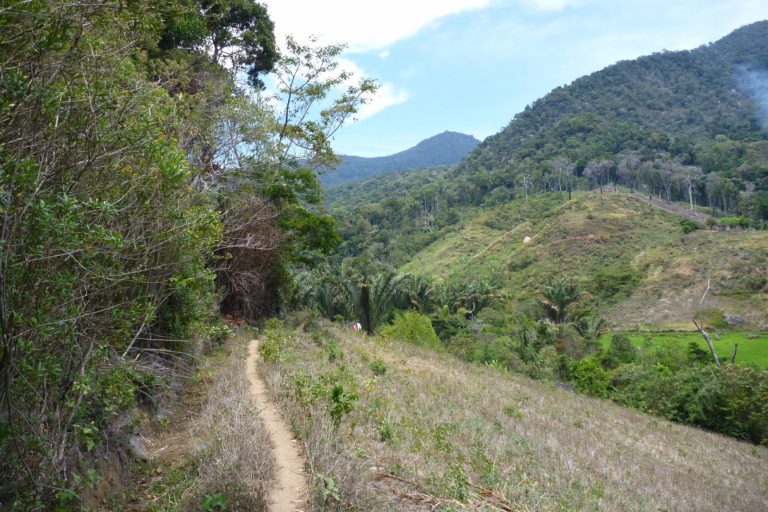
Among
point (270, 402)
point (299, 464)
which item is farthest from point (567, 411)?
point (299, 464)

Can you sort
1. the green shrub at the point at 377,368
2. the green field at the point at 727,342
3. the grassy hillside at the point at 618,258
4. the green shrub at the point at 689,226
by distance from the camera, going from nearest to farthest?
1. the green shrub at the point at 377,368
2. the green field at the point at 727,342
3. the grassy hillside at the point at 618,258
4. the green shrub at the point at 689,226

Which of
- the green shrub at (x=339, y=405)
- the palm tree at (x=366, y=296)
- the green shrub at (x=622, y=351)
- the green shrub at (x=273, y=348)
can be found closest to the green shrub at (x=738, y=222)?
the green shrub at (x=622, y=351)

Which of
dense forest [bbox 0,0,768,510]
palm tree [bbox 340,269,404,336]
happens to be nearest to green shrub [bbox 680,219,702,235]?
dense forest [bbox 0,0,768,510]

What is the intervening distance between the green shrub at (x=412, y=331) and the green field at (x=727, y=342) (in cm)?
1932

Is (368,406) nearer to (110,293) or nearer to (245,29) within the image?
(110,293)

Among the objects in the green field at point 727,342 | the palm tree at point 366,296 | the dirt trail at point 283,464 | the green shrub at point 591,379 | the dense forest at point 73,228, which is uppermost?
the dense forest at point 73,228

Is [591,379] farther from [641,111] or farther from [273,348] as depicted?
[641,111]

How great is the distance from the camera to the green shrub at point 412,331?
2400 cm

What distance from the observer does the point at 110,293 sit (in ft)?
13.6

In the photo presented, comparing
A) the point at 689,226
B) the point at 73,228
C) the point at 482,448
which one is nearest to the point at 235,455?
the point at 73,228

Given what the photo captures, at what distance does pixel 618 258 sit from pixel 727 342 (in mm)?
23775

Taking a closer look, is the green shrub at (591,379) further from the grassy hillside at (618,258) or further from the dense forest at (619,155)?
the dense forest at (619,155)

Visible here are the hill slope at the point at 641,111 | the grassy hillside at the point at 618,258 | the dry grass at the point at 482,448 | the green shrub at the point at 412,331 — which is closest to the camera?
the dry grass at the point at 482,448

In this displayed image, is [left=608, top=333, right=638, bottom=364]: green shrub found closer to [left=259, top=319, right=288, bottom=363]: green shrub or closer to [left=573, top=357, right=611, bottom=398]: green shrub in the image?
[left=573, top=357, right=611, bottom=398]: green shrub
